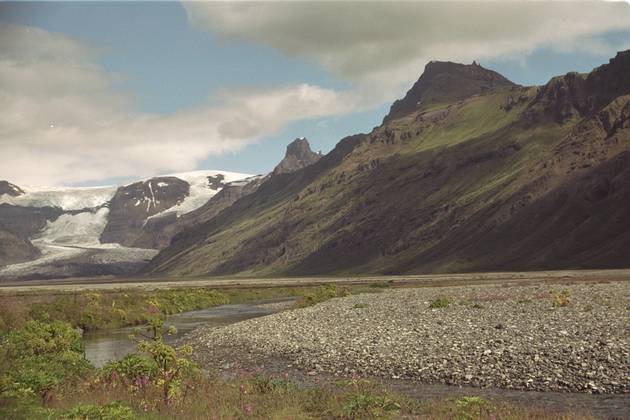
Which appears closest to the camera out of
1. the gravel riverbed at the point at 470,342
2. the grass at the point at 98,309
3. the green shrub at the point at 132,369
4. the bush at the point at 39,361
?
the bush at the point at 39,361

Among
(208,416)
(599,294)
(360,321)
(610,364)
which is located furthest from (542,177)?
(208,416)

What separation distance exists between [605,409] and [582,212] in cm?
14756

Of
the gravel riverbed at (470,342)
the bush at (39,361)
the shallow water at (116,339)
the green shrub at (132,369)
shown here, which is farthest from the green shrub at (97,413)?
the gravel riverbed at (470,342)

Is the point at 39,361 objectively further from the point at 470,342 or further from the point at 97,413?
the point at 470,342

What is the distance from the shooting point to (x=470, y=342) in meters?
30.7

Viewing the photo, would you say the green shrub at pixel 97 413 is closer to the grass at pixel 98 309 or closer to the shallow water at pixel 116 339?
the shallow water at pixel 116 339

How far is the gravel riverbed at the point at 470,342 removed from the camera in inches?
962

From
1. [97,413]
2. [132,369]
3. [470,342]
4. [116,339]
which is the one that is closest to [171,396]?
[132,369]

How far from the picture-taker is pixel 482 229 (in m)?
180

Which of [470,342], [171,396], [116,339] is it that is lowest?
[116,339]

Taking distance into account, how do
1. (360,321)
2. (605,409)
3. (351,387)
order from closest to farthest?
(605,409), (351,387), (360,321)

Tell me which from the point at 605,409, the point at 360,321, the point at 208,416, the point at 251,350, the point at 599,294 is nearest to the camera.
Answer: the point at 208,416

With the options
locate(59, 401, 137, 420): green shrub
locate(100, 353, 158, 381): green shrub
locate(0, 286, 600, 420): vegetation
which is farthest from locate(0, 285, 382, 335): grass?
locate(59, 401, 137, 420): green shrub

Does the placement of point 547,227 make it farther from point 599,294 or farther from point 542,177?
point 599,294
